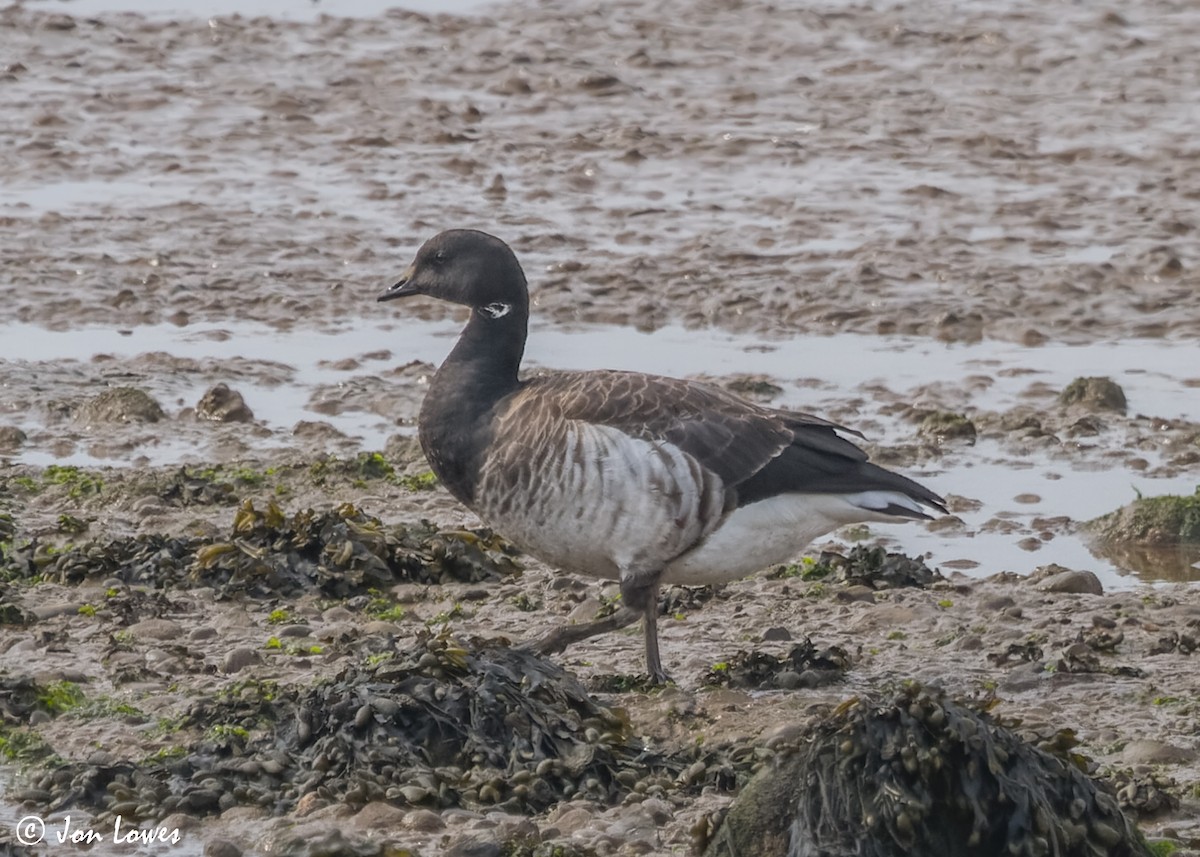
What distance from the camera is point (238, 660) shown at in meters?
8.05

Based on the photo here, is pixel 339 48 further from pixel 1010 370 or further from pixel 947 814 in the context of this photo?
pixel 947 814

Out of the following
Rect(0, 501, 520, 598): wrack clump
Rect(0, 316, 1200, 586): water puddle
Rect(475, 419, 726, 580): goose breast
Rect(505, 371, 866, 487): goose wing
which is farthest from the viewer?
Rect(0, 316, 1200, 586): water puddle

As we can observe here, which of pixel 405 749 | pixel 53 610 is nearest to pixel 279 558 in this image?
pixel 53 610

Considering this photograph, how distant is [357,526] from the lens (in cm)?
929

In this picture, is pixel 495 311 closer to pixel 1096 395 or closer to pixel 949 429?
pixel 949 429

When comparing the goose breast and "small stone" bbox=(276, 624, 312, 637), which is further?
"small stone" bbox=(276, 624, 312, 637)

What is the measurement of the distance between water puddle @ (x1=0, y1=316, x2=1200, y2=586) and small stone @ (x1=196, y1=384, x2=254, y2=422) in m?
0.16

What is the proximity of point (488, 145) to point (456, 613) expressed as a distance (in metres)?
8.31

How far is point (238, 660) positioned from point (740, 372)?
4.92 m

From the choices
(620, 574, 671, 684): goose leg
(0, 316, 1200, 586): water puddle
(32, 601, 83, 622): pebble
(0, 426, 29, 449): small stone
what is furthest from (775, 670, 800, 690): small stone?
(0, 426, 29, 449): small stone

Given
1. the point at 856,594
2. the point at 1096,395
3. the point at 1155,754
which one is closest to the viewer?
the point at 1155,754

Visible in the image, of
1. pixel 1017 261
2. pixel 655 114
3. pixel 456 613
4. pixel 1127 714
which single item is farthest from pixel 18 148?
pixel 1127 714

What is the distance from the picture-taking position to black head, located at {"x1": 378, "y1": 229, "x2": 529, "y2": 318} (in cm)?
872

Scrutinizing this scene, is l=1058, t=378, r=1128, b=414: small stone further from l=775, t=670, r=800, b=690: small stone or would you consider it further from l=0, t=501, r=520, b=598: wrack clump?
l=775, t=670, r=800, b=690: small stone
